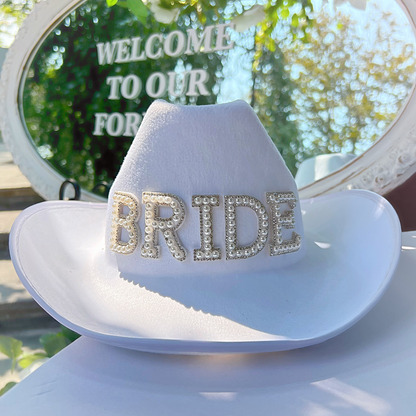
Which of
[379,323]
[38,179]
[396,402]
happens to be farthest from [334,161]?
[38,179]

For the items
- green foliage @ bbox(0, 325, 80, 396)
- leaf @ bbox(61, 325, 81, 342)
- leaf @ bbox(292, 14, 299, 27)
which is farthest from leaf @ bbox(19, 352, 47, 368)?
leaf @ bbox(292, 14, 299, 27)

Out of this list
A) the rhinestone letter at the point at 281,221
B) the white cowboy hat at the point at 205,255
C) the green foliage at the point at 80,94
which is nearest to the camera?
the white cowboy hat at the point at 205,255

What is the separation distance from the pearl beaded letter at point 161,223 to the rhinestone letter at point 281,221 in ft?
0.47

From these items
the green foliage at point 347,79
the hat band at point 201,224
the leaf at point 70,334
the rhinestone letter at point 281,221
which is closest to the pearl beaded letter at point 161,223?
the hat band at point 201,224

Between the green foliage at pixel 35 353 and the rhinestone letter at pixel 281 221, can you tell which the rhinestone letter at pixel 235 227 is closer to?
the rhinestone letter at pixel 281 221

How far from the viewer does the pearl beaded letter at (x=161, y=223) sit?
555mm

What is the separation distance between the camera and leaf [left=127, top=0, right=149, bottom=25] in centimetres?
116

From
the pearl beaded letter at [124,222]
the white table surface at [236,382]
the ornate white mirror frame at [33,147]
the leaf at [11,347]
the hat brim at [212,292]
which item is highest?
the ornate white mirror frame at [33,147]

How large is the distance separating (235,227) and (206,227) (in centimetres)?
4

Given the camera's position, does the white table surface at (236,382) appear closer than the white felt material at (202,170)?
Yes

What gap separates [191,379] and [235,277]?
0.18 m

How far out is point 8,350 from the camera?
1.18 m

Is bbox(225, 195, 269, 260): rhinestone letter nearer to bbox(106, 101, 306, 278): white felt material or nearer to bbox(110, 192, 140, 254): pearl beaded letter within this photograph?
bbox(106, 101, 306, 278): white felt material

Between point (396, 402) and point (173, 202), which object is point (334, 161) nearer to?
point (173, 202)
